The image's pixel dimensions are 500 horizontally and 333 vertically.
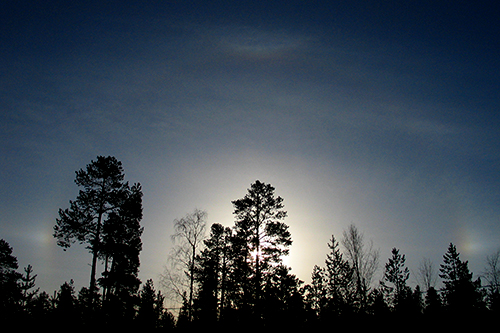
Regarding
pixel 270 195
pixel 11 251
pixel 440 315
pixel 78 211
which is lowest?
pixel 440 315

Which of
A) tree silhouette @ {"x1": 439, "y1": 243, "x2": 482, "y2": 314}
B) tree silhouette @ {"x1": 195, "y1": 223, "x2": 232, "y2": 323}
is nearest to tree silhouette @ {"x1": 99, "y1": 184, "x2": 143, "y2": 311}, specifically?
tree silhouette @ {"x1": 195, "y1": 223, "x2": 232, "y2": 323}

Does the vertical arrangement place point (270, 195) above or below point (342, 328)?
above

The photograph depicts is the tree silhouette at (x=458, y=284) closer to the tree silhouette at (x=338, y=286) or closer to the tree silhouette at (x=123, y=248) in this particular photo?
the tree silhouette at (x=338, y=286)

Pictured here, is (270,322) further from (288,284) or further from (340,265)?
(340,265)

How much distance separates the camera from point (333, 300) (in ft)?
79.5

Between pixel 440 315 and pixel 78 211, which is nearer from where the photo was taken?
pixel 440 315

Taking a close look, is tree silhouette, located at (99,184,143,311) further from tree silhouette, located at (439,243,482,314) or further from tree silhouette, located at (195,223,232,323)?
tree silhouette, located at (439,243,482,314)

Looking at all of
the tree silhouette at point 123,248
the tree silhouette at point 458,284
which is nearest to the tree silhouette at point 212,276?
the tree silhouette at point 123,248

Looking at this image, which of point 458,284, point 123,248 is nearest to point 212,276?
point 123,248

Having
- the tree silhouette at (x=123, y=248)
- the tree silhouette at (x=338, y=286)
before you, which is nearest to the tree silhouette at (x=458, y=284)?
the tree silhouette at (x=338, y=286)

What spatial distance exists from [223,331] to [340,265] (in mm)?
13392

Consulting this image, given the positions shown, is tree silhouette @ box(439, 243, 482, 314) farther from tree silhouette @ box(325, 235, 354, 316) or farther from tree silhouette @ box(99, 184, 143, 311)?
tree silhouette @ box(99, 184, 143, 311)

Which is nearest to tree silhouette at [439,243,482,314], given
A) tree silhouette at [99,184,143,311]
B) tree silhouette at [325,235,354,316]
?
tree silhouette at [325,235,354,316]

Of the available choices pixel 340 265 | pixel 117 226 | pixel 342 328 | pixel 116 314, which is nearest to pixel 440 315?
pixel 342 328
